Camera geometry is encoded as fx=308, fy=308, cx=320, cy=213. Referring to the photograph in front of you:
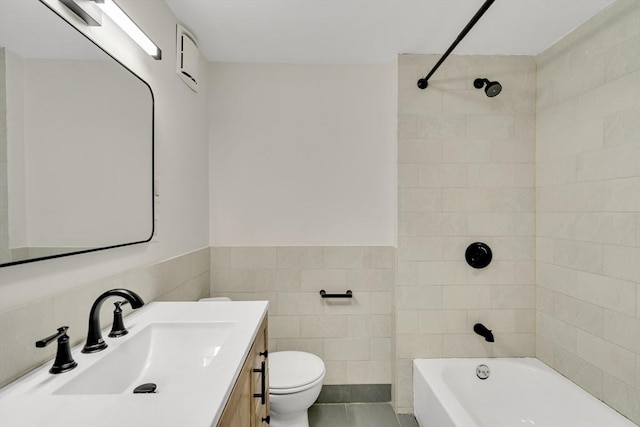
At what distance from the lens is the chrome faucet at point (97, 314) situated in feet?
3.20

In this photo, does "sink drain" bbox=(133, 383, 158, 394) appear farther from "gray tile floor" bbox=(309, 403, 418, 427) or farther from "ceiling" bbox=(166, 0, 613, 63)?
"ceiling" bbox=(166, 0, 613, 63)

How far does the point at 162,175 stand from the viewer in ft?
5.33

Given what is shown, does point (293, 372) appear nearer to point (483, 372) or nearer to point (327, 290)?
point (327, 290)

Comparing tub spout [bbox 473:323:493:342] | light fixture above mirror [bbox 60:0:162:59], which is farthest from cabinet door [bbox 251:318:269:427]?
tub spout [bbox 473:323:493:342]

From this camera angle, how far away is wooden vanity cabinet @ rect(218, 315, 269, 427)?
0.92 meters

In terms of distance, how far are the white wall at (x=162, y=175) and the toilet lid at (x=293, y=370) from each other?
0.92 meters

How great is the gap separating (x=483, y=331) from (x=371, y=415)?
0.99 m

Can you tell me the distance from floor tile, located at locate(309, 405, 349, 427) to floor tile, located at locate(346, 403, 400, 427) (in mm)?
47

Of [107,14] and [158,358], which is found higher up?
[107,14]

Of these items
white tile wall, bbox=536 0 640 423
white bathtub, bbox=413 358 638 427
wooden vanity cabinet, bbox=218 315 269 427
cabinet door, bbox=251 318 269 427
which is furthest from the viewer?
white bathtub, bbox=413 358 638 427

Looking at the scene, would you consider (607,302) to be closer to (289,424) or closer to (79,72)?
(289,424)

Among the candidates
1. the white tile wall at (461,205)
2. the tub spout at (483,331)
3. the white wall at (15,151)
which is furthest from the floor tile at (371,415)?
the white wall at (15,151)

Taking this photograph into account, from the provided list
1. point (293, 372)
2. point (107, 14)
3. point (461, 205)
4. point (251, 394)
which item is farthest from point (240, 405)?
point (461, 205)

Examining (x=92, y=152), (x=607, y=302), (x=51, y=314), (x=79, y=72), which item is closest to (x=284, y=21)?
(x=79, y=72)
